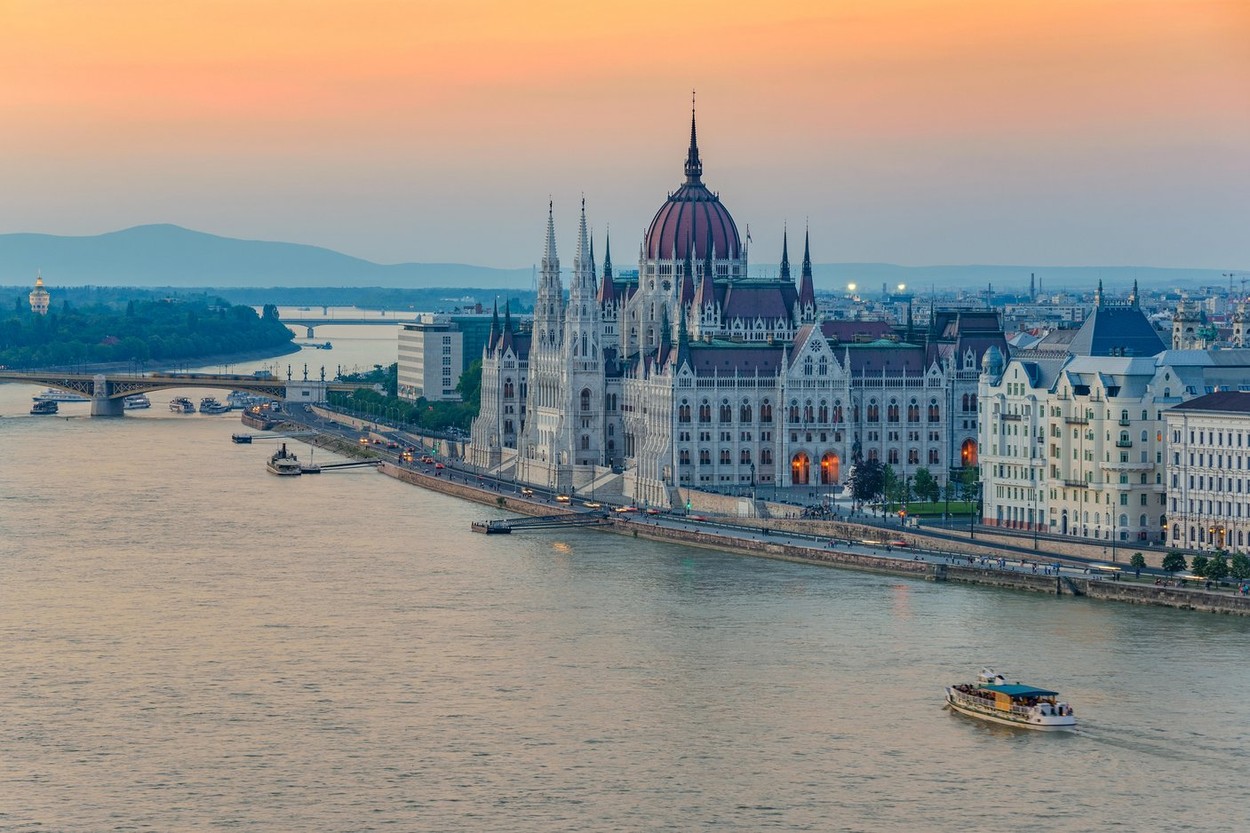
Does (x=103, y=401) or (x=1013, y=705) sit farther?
(x=103, y=401)

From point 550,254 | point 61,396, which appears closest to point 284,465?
point 550,254

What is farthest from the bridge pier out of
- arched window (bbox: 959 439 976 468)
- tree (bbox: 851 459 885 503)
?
tree (bbox: 851 459 885 503)

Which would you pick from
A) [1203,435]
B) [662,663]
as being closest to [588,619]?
[662,663]

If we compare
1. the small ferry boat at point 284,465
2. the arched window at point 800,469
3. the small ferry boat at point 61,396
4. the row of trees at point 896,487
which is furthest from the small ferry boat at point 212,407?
the row of trees at point 896,487

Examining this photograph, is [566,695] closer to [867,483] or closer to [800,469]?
[867,483]

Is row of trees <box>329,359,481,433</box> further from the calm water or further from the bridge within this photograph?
the calm water

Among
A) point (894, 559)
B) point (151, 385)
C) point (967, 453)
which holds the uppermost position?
point (151, 385)

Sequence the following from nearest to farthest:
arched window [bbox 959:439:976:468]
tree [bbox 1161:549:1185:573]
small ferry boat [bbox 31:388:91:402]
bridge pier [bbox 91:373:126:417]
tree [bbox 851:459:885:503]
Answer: tree [bbox 1161:549:1185:573] → tree [bbox 851:459:885:503] → arched window [bbox 959:439:976:468] → bridge pier [bbox 91:373:126:417] → small ferry boat [bbox 31:388:91:402]

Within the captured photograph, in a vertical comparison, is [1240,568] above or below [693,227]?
below

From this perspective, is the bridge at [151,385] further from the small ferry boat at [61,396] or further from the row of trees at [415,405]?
the small ferry boat at [61,396]
